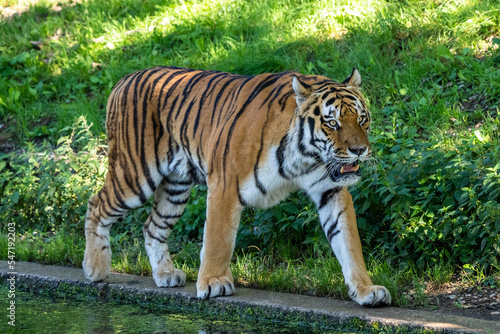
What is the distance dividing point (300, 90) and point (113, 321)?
1.77 meters

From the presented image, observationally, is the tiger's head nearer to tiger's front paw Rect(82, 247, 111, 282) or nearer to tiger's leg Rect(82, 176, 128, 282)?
tiger's leg Rect(82, 176, 128, 282)

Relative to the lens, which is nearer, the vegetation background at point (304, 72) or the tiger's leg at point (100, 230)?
the vegetation background at point (304, 72)

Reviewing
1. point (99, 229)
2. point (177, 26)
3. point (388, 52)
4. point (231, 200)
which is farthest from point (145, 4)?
point (231, 200)

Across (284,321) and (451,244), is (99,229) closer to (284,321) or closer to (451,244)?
(284,321)

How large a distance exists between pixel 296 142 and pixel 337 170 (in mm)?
289

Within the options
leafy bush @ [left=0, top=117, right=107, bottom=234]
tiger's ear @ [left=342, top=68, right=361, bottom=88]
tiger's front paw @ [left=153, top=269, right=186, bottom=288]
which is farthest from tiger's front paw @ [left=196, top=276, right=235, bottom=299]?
leafy bush @ [left=0, top=117, right=107, bottom=234]

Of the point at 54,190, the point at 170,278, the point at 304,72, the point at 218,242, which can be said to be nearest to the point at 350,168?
the point at 218,242

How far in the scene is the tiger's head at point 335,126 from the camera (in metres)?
3.41

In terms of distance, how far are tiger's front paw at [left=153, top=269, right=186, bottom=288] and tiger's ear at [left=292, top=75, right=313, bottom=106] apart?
1.44 metres

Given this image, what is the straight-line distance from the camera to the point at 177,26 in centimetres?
821

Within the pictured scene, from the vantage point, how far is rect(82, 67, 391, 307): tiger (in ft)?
11.6

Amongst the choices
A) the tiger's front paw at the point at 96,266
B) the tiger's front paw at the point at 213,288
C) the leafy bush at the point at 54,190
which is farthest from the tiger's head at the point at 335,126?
the leafy bush at the point at 54,190

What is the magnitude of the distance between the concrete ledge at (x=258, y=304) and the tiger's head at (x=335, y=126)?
755 millimetres

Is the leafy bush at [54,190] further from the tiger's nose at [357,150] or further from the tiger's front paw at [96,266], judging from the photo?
the tiger's nose at [357,150]
